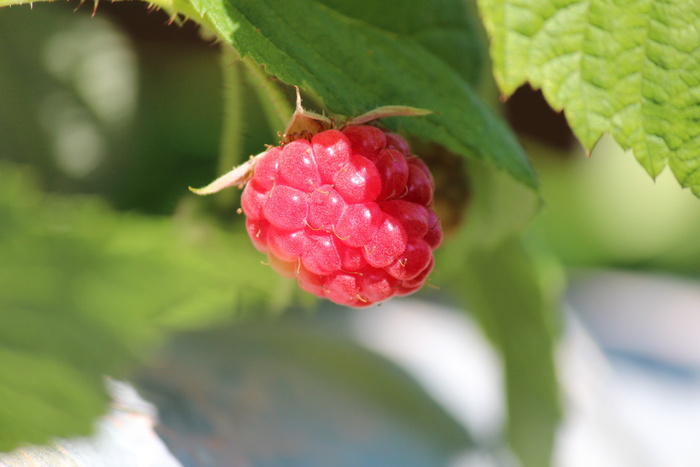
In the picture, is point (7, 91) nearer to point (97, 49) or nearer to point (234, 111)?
point (97, 49)

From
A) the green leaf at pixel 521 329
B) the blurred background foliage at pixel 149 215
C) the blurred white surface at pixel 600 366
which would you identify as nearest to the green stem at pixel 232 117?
the blurred background foliage at pixel 149 215

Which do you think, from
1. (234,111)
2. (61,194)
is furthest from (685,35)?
(61,194)

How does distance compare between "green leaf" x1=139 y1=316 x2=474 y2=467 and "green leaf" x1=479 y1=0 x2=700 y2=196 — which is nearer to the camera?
"green leaf" x1=479 y1=0 x2=700 y2=196

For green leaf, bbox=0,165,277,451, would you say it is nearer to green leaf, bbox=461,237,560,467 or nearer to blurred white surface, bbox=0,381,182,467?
blurred white surface, bbox=0,381,182,467

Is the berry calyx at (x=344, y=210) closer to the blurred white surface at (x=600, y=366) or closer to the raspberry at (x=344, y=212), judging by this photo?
the raspberry at (x=344, y=212)

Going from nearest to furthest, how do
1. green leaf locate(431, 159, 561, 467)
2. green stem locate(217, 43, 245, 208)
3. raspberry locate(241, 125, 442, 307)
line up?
raspberry locate(241, 125, 442, 307)
green stem locate(217, 43, 245, 208)
green leaf locate(431, 159, 561, 467)

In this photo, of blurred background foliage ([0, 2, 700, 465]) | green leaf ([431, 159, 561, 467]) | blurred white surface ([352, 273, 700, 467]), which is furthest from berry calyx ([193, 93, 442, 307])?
blurred white surface ([352, 273, 700, 467])

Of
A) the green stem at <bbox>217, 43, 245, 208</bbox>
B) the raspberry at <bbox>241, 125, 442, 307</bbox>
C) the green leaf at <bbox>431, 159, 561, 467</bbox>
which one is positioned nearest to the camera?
the raspberry at <bbox>241, 125, 442, 307</bbox>
